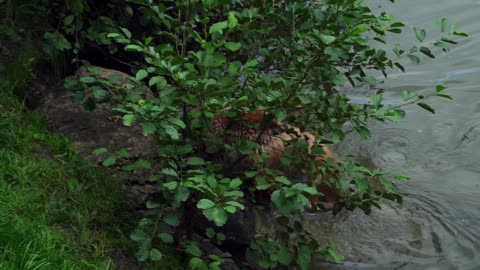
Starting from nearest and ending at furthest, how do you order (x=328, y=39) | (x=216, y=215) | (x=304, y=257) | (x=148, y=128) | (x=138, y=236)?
(x=216, y=215), (x=148, y=128), (x=328, y=39), (x=138, y=236), (x=304, y=257)

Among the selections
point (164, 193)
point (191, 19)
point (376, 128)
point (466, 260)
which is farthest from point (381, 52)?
point (376, 128)

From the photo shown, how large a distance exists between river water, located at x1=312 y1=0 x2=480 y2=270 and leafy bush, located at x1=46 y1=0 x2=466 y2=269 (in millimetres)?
1265

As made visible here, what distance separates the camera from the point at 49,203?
385 cm

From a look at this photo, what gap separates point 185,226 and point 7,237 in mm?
1085

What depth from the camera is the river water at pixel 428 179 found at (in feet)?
16.8

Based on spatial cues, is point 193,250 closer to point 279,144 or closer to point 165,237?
point 165,237

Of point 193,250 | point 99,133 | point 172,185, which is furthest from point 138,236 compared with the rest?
point 99,133

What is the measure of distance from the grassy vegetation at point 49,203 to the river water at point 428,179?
175cm

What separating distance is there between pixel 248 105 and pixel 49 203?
130cm

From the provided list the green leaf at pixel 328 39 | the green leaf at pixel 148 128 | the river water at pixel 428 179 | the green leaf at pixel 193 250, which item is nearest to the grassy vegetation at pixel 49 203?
the green leaf at pixel 193 250

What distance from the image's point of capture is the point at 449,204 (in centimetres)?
579

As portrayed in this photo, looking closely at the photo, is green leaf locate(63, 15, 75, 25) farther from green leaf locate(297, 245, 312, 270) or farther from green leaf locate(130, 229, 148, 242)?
green leaf locate(297, 245, 312, 270)

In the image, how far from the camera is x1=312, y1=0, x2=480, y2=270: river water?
5.12 metres

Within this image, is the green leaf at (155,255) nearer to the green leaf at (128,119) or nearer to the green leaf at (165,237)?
the green leaf at (165,237)
